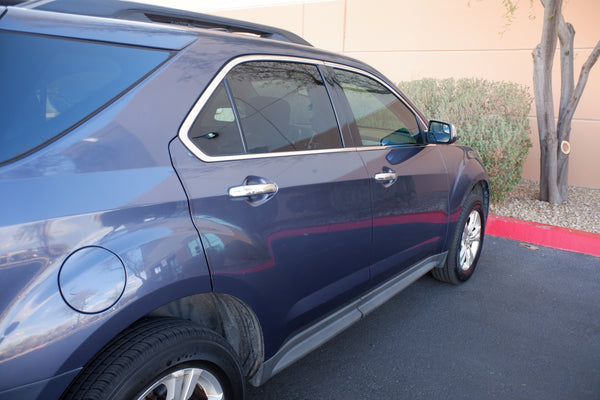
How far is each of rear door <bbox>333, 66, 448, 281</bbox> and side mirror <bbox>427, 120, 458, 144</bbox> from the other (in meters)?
0.06

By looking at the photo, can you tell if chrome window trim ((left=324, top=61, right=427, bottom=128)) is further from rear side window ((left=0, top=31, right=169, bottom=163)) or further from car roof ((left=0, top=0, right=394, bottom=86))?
rear side window ((left=0, top=31, right=169, bottom=163))

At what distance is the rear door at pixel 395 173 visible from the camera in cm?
268

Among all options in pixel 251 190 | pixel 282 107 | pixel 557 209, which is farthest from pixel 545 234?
pixel 251 190

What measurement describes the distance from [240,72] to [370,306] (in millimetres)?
1571

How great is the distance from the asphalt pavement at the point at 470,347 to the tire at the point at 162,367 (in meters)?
0.82

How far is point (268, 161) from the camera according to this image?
80.2 inches

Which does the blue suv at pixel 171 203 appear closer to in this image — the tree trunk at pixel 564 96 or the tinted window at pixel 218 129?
the tinted window at pixel 218 129

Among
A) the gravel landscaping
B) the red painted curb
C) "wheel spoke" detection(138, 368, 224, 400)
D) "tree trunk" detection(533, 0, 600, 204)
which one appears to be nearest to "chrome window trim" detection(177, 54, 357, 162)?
"wheel spoke" detection(138, 368, 224, 400)

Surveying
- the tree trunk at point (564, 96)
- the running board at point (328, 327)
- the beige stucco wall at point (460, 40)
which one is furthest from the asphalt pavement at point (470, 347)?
the beige stucco wall at point (460, 40)

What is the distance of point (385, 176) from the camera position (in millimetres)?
2678

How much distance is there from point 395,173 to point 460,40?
6.16m

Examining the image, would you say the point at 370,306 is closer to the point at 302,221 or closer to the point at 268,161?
the point at 302,221

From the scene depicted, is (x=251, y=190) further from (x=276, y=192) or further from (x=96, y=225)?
(x=96, y=225)

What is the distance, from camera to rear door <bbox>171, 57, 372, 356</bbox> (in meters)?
1.78
